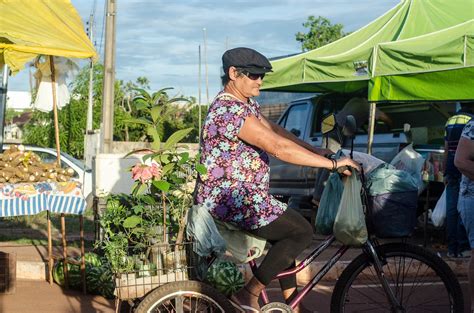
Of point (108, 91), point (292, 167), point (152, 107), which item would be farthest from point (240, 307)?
point (108, 91)

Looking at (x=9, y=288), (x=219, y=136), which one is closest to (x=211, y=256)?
(x=219, y=136)

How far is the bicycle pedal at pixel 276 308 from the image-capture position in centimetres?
487

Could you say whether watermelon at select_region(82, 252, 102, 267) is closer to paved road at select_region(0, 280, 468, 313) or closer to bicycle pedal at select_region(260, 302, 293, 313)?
paved road at select_region(0, 280, 468, 313)

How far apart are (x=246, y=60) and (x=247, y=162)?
1.95ft

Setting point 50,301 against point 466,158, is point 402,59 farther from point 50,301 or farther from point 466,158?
point 50,301

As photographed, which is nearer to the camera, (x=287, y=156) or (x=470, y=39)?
(x=287, y=156)

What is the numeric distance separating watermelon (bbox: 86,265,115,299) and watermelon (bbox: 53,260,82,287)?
0.17 meters

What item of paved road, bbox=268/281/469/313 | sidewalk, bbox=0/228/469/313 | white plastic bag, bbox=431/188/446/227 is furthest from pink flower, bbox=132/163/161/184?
white plastic bag, bbox=431/188/446/227

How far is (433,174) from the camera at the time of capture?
1008cm

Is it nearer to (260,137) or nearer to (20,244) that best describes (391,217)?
(260,137)

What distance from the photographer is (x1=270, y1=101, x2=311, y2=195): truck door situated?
12547 millimetres

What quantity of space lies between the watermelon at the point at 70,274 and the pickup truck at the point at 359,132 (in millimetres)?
3303

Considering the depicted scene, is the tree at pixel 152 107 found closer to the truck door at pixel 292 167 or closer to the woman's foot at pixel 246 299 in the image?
the woman's foot at pixel 246 299

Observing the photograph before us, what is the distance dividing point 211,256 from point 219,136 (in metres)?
0.72
